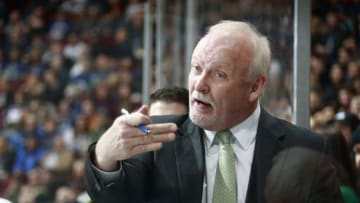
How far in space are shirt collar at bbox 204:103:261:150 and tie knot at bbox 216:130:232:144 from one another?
0.01 meters

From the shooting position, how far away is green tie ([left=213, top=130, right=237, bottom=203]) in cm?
233

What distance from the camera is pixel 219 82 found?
239 cm

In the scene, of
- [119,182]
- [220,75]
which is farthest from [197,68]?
[119,182]

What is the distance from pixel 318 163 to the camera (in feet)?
5.07

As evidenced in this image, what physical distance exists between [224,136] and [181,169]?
167 millimetres

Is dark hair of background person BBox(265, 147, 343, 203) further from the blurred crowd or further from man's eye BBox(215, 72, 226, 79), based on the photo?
the blurred crowd

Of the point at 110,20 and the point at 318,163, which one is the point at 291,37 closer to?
the point at 318,163

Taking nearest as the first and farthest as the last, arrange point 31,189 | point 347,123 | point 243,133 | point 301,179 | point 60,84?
point 301,179 < point 243,133 < point 347,123 < point 31,189 < point 60,84

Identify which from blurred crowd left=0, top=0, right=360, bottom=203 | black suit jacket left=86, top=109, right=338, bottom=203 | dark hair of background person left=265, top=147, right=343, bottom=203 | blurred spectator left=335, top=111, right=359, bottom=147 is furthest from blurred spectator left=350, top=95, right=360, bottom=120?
blurred crowd left=0, top=0, right=360, bottom=203

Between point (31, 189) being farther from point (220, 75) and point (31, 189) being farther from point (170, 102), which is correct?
point (220, 75)

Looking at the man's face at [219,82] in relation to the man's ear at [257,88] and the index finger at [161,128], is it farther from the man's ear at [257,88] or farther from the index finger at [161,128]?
the index finger at [161,128]

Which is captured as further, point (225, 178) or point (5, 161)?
point (5, 161)

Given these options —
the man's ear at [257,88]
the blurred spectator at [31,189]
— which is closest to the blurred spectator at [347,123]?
the man's ear at [257,88]

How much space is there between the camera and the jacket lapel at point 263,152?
2320mm
